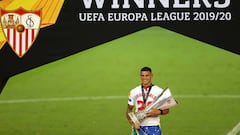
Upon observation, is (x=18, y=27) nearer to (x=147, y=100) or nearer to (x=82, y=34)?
(x=82, y=34)

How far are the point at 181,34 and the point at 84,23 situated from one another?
1250 mm

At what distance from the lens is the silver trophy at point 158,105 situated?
6133 mm

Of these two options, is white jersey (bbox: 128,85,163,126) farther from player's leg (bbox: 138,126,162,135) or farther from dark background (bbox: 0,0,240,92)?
dark background (bbox: 0,0,240,92)

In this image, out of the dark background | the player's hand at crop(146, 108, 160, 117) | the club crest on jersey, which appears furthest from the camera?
the club crest on jersey

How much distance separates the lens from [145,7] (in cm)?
726

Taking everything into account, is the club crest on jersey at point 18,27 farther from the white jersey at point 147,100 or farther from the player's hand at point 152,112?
the player's hand at point 152,112

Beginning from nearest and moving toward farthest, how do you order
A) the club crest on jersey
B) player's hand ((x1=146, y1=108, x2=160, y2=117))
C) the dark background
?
player's hand ((x1=146, y1=108, x2=160, y2=117)) → the dark background → the club crest on jersey

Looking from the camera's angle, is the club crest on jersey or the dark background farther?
the club crest on jersey

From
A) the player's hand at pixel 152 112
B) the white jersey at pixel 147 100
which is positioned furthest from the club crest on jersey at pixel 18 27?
the player's hand at pixel 152 112

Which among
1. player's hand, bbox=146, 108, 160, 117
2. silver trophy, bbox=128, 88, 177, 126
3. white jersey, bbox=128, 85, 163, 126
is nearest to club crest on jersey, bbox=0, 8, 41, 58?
white jersey, bbox=128, 85, 163, 126

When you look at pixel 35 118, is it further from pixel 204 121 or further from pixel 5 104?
pixel 204 121

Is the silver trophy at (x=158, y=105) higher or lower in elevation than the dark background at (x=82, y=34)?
lower

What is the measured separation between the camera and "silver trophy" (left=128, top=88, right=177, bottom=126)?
6133 millimetres

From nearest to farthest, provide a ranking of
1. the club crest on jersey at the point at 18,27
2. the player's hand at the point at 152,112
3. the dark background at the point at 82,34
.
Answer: the player's hand at the point at 152,112 → the dark background at the point at 82,34 → the club crest on jersey at the point at 18,27
